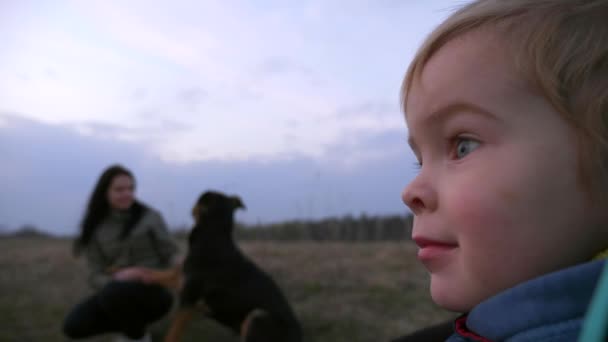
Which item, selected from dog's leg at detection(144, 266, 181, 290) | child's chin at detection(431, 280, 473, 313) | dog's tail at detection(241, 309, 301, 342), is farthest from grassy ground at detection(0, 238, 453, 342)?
child's chin at detection(431, 280, 473, 313)

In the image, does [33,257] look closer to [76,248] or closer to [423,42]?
[76,248]

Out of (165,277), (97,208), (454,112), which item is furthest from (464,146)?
(97,208)

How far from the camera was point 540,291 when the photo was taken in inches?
29.6

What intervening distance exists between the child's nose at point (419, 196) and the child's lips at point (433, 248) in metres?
0.05

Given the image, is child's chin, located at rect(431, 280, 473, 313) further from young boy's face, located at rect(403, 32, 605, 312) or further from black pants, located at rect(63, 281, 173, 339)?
black pants, located at rect(63, 281, 173, 339)

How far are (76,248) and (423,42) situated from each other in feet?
15.9

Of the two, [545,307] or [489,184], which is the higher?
[489,184]

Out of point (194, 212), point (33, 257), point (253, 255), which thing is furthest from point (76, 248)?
point (33, 257)

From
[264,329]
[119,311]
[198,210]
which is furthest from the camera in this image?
[119,311]

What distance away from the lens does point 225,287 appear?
406cm

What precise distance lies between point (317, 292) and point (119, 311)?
2.03 m

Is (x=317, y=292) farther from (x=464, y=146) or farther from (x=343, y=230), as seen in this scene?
(x=464, y=146)

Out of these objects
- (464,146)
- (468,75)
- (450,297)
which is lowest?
(450,297)

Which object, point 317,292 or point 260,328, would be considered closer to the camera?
point 260,328
